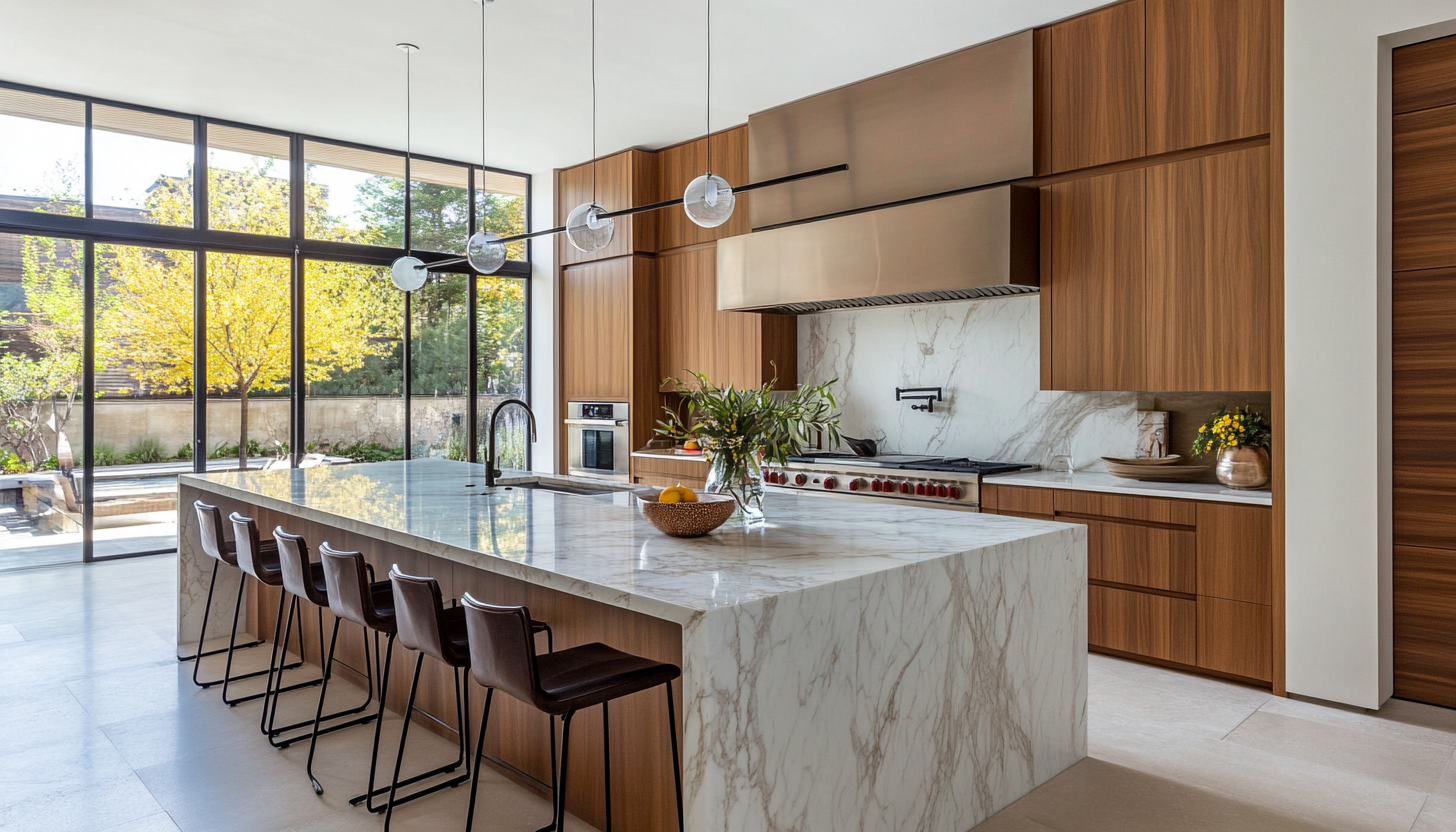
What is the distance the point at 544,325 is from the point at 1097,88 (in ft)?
15.6

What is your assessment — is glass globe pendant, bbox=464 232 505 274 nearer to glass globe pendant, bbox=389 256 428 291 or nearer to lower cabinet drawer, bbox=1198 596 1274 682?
glass globe pendant, bbox=389 256 428 291

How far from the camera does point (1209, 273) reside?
3.76m

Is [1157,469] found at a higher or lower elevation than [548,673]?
higher

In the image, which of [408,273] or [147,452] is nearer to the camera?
[408,273]

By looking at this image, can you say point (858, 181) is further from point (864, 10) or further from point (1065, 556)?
point (1065, 556)

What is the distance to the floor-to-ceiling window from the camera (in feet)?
18.6

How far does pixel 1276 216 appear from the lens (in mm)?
3506

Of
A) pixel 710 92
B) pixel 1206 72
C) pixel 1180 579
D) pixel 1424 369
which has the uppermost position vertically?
pixel 710 92

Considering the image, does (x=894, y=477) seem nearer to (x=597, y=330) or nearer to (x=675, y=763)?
(x=675, y=763)

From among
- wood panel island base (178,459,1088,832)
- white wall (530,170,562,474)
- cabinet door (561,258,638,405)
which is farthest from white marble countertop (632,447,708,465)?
wood panel island base (178,459,1088,832)

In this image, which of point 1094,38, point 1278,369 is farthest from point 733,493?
point 1094,38

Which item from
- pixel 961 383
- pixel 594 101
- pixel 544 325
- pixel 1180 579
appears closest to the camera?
pixel 1180 579

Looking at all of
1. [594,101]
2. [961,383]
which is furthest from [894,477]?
[594,101]

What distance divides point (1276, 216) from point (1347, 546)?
129 cm
